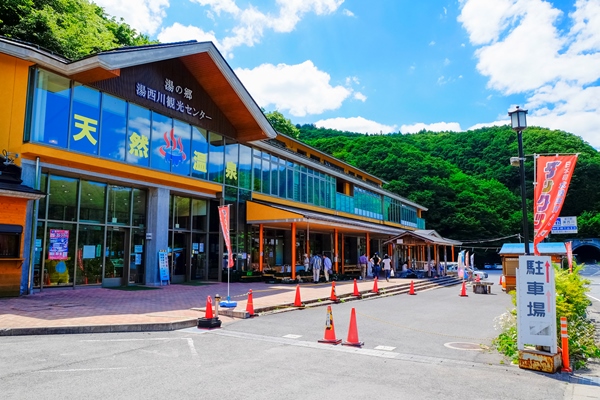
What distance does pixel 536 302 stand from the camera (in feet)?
23.6

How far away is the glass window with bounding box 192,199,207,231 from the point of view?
20.4m

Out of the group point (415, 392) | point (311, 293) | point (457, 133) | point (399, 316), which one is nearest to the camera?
point (415, 392)

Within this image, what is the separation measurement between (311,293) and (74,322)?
29.4ft

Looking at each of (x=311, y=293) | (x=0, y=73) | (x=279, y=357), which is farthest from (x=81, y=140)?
(x=279, y=357)

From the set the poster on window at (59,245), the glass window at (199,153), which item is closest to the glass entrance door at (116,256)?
the poster on window at (59,245)

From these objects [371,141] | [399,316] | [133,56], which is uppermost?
[371,141]

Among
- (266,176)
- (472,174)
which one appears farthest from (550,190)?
(472,174)

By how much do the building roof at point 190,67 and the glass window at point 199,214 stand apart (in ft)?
12.6

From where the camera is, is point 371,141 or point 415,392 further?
point 371,141

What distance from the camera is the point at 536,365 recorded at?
6.89m

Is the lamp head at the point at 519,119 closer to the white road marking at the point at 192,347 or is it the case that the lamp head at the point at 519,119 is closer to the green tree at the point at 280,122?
the white road marking at the point at 192,347

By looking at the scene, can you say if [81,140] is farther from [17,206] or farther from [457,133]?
[457,133]

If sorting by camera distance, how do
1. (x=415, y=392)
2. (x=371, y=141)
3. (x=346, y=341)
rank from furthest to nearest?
(x=371, y=141)
(x=346, y=341)
(x=415, y=392)

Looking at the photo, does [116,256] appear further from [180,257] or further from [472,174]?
[472,174]
